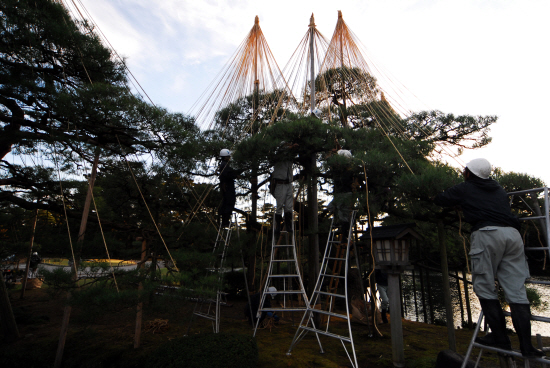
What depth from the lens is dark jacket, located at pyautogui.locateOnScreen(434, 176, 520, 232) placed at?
2.57 meters

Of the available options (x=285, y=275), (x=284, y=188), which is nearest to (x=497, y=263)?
(x=285, y=275)

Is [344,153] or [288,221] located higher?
[344,153]

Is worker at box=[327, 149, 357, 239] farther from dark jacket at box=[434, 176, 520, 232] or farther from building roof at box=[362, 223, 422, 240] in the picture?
dark jacket at box=[434, 176, 520, 232]

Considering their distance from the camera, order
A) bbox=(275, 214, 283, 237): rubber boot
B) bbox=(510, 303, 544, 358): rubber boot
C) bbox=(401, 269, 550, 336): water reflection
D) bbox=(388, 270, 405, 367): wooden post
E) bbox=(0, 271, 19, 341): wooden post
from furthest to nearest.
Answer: bbox=(401, 269, 550, 336): water reflection → bbox=(0, 271, 19, 341): wooden post → bbox=(275, 214, 283, 237): rubber boot → bbox=(388, 270, 405, 367): wooden post → bbox=(510, 303, 544, 358): rubber boot

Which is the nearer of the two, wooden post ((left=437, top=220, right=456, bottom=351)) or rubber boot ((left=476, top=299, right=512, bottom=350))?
rubber boot ((left=476, top=299, right=512, bottom=350))

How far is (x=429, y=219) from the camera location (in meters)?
4.33

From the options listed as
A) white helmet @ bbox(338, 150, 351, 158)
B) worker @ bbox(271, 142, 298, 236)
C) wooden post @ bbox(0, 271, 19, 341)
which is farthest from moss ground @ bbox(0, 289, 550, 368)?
white helmet @ bbox(338, 150, 351, 158)

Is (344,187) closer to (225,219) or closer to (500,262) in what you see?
(225,219)

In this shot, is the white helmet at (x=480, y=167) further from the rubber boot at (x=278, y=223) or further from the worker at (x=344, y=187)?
the rubber boot at (x=278, y=223)

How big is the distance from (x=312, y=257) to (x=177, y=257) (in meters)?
2.72

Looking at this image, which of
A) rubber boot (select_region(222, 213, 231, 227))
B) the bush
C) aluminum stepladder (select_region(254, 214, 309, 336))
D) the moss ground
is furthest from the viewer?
rubber boot (select_region(222, 213, 231, 227))

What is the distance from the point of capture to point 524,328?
91.0 inches

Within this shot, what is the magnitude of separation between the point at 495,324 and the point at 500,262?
0.50 meters

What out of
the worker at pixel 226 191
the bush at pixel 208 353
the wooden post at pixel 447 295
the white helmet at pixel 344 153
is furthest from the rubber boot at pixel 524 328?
the worker at pixel 226 191
